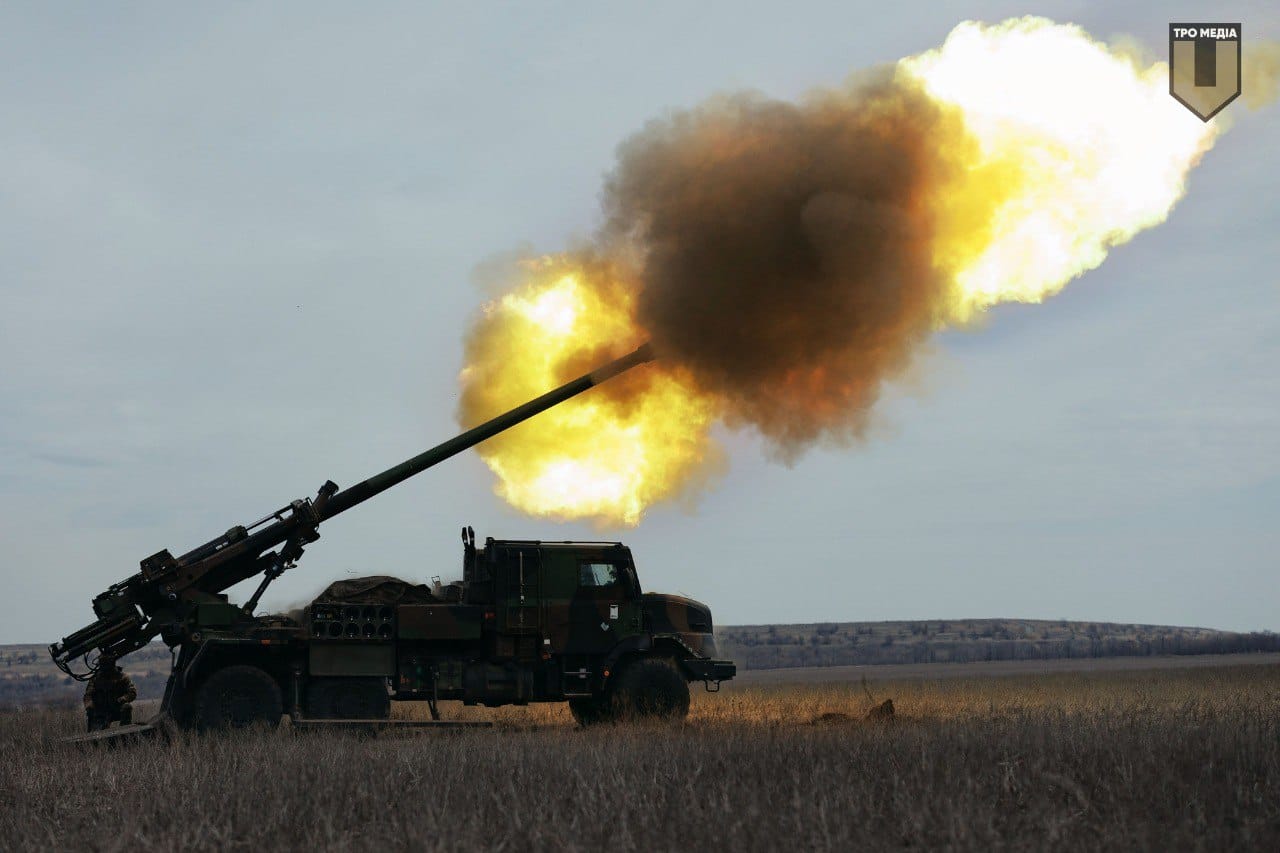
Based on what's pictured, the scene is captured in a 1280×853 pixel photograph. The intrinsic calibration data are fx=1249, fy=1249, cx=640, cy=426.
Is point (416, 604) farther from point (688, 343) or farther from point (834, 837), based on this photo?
point (834, 837)

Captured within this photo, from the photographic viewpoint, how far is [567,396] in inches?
850

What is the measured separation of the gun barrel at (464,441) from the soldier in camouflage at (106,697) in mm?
4043

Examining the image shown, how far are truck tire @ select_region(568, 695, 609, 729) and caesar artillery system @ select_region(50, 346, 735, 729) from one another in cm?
4

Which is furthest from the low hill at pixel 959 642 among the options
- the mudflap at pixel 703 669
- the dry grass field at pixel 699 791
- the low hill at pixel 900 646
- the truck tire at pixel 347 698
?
the dry grass field at pixel 699 791

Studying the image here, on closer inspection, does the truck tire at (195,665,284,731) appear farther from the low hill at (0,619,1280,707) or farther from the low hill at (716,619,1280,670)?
the low hill at (716,619,1280,670)

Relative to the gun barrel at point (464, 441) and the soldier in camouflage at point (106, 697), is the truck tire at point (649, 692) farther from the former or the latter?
the soldier in camouflage at point (106, 697)

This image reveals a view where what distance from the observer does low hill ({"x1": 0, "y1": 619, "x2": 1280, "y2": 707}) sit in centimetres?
7444

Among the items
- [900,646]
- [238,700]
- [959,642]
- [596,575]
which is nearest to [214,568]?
[238,700]

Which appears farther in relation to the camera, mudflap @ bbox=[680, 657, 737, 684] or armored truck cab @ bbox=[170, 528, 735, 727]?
mudflap @ bbox=[680, 657, 737, 684]

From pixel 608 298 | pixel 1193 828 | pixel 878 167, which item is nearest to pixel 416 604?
pixel 608 298

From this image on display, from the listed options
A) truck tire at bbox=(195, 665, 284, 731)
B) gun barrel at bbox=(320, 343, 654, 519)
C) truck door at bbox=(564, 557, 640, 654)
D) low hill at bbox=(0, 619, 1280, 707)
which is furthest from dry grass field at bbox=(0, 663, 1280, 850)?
low hill at bbox=(0, 619, 1280, 707)

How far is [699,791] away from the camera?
36.3 feet

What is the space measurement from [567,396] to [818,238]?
16.9 ft

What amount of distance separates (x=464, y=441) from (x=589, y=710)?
16.3 ft
